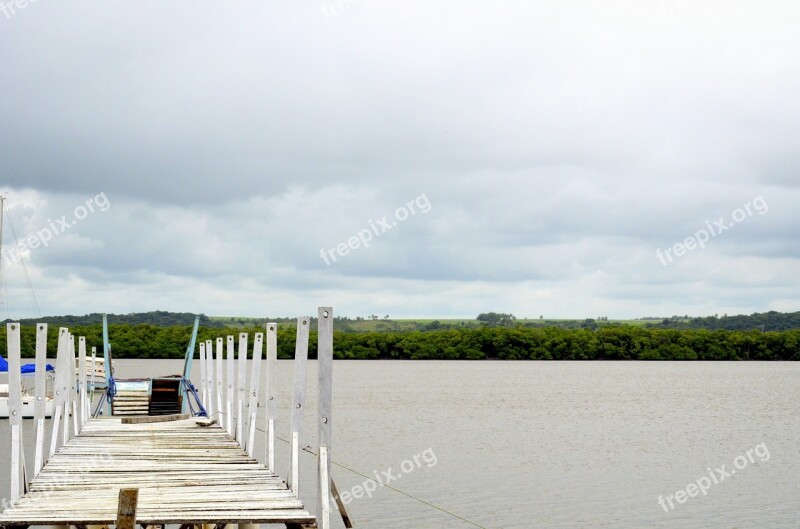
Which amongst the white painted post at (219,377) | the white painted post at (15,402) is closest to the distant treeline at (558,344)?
the white painted post at (219,377)

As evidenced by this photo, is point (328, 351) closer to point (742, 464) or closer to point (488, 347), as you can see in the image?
point (742, 464)

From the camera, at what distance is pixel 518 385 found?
264ft

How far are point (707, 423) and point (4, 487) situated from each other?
33.0m

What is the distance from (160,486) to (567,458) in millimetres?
21414

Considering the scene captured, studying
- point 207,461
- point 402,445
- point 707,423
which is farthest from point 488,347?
point 207,461

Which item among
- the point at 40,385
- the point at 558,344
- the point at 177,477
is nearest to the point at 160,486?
the point at 177,477

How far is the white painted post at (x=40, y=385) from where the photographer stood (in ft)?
47.0

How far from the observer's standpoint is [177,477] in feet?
40.1

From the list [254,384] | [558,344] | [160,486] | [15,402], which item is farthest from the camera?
[558,344]

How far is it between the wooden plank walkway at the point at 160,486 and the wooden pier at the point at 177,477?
0.04 feet

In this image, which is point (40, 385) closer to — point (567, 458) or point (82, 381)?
point (82, 381)

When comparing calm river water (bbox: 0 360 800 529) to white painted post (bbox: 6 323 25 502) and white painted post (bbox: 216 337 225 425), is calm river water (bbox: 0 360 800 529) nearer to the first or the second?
white painted post (bbox: 216 337 225 425)

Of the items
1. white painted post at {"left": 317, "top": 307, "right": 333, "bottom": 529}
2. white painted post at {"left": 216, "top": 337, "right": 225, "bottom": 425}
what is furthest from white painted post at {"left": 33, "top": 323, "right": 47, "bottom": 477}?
white painted post at {"left": 216, "top": 337, "right": 225, "bottom": 425}

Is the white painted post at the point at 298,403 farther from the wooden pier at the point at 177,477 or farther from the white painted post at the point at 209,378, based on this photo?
the white painted post at the point at 209,378
